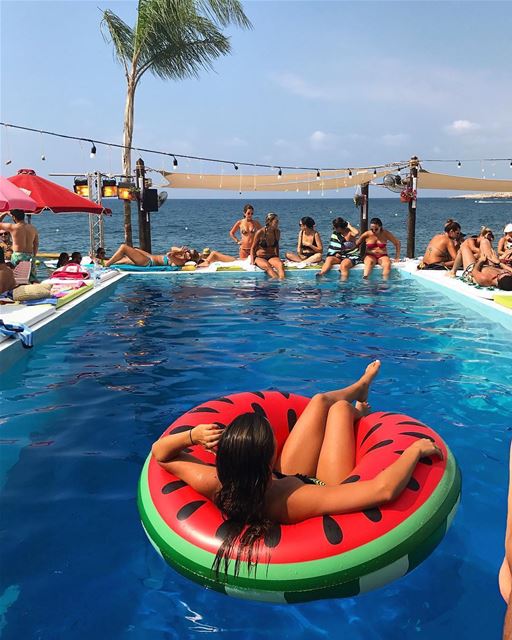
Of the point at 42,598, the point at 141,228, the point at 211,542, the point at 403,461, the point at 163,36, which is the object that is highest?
the point at 163,36

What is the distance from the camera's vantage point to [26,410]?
193 inches

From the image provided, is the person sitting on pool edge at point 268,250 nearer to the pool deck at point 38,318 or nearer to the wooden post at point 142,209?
the wooden post at point 142,209

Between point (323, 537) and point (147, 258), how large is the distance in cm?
1160

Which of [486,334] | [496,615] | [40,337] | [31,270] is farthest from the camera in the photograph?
[31,270]

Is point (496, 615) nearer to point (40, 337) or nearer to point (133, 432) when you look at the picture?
point (133, 432)

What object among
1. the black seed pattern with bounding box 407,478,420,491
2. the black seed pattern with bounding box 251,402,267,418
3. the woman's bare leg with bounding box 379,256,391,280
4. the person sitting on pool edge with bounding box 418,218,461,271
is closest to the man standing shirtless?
the woman's bare leg with bounding box 379,256,391,280

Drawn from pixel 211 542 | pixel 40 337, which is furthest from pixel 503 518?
pixel 40 337

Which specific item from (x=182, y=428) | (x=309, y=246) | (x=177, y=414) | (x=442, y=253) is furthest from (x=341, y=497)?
(x=309, y=246)

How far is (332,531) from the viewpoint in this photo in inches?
93.3

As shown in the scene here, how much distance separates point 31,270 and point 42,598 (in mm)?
7761

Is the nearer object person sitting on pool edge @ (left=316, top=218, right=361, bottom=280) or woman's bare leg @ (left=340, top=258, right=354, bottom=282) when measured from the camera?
woman's bare leg @ (left=340, top=258, right=354, bottom=282)

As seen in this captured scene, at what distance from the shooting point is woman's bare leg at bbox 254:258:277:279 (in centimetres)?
1240

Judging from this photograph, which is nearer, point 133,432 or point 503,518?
point 503,518

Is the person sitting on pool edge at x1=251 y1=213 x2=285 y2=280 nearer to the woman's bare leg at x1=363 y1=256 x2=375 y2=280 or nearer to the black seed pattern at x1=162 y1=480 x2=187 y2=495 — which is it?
the woman's bare leg at x1=363 y1=256 x2=375 y2=280
